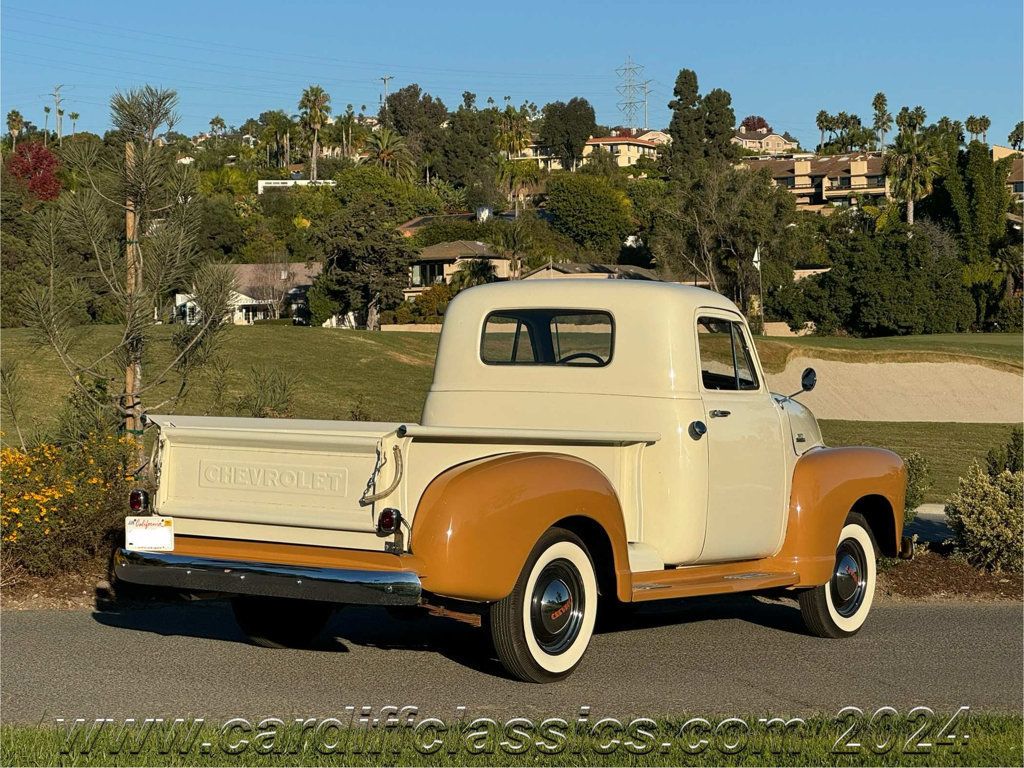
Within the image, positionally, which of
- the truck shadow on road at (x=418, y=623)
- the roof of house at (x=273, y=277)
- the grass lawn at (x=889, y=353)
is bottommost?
the truck shadow on road at (x=418, y=623)

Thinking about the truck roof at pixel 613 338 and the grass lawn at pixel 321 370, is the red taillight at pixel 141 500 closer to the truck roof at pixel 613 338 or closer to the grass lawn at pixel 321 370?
the truck roof at pixel 613 338

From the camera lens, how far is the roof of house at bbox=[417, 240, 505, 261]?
9950 centimetres

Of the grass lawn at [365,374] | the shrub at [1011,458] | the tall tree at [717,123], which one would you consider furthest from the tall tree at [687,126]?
the shrub at [1011,458]

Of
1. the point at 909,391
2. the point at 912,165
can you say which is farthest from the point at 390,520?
the point at 912,165

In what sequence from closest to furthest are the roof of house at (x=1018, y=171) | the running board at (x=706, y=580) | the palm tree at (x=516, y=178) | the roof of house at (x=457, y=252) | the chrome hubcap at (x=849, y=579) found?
the running board at (x=706, y=580) → the chrome hubcap at (x=849, y=579) → the roof of house at (x=457, y=252) → the palm tree at (x=516, y=178) → the roof of house at (x=1018, y=171)

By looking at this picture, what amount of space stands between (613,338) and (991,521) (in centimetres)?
497

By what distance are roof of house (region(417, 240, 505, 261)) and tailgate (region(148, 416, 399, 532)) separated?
89901mm

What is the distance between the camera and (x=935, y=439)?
30125 millimetres

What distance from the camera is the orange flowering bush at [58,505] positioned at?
10.6m

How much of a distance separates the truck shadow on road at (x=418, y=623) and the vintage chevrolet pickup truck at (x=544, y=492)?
1.04ft

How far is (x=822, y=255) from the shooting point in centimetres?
10725

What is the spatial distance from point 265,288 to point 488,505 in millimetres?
86702

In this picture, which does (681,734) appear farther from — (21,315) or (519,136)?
(519,136)

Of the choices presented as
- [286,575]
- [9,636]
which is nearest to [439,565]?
[286,575]
